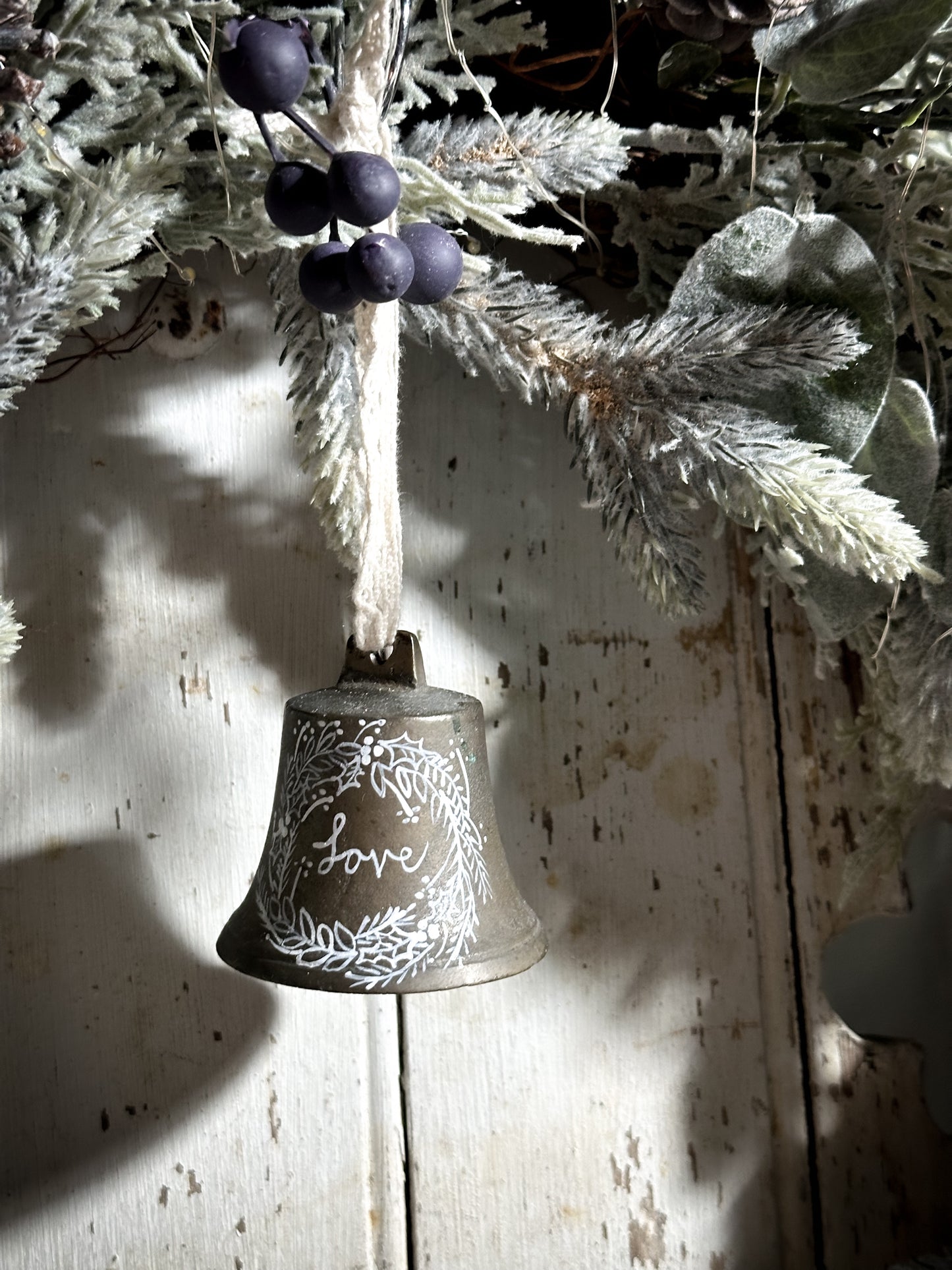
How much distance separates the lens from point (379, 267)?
45 cm

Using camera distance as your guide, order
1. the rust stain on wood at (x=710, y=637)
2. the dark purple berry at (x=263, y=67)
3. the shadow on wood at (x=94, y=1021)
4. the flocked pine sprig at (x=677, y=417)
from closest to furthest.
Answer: the dark purple berry at (x=263, y=67), the flocked pine sprig at (x=677, y=417), the shadow on wood at (x=94, y=1021), the rust stain on wood at (x=710, y=637)

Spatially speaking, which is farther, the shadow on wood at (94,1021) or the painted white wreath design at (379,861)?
the shadow on wood at (94,1021)

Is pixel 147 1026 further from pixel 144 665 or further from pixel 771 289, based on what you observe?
pixel 771 289

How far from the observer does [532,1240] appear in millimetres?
704

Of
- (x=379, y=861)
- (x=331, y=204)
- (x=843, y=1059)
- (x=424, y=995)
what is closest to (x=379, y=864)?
(x=379, y=861)

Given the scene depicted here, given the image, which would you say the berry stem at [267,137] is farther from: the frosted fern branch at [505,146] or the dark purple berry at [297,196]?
the frosted fern branch at [505,146]

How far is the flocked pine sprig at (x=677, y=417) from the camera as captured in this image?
53 cm

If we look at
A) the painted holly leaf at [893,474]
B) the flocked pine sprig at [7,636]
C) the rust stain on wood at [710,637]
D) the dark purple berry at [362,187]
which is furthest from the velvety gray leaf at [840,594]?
the flocked pine sprig at [7,636]

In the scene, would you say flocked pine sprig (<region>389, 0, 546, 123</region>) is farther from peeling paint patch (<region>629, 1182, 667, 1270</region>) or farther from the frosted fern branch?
peeling paint patch (<region>629, 1182, 667, 1270</region>)

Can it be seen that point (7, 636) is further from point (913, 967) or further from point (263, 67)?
point (913, 967)

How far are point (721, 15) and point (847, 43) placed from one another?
66mm

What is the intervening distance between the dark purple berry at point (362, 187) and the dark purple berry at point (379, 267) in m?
0.01

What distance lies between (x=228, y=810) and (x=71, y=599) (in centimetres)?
17

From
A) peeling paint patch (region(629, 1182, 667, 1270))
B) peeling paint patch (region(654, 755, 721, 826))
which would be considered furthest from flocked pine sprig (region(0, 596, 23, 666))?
peeling paint patch (region(629, 1182, 667, 1270))
